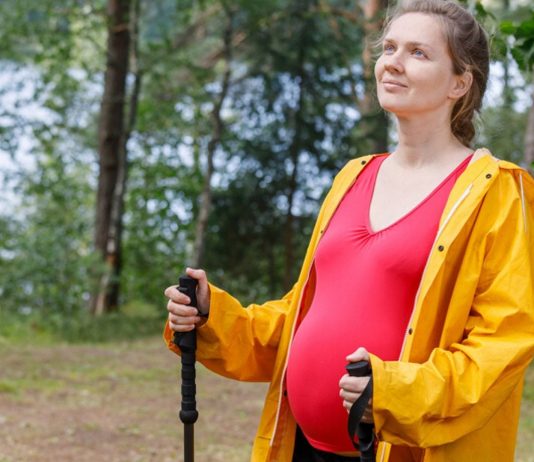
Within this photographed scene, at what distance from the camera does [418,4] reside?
2350 millimetres

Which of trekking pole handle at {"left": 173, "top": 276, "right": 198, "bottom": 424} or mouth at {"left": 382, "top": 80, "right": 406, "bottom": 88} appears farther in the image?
trekking pole handle at {"left": 173, "top": 276, "right": 198, "bottom": 424}

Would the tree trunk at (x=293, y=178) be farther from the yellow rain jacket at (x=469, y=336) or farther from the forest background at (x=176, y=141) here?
the yellow rain jacket at (x=469, y=336)

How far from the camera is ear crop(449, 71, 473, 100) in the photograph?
7.62 feet

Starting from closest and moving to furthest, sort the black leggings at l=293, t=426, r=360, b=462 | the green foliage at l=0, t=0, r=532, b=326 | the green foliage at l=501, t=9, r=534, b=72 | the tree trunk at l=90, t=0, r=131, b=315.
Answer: the black leggings at l=293, t=426, r=360, b=462 → the green foliage at l=501, t=9, r=534, b=72 → the green foliage at l=0, t=0, r=532, b=326 → the tree trunk at l=90, t=0, r=131, b=315

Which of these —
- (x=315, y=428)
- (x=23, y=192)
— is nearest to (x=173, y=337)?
(x=315, y=428)

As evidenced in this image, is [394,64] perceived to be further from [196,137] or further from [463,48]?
[196,137]

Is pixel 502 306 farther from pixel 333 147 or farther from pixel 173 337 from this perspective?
pixel 333 147

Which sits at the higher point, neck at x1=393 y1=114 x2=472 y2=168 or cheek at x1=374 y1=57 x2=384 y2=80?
cheek at x1=374 y1=57 x2=384 y2=80

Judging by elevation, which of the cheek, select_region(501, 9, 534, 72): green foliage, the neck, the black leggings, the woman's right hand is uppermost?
select_region(501, 9, 534, 72): green foliage

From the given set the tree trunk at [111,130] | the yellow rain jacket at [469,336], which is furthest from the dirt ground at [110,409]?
the tree trunk at [111,130]

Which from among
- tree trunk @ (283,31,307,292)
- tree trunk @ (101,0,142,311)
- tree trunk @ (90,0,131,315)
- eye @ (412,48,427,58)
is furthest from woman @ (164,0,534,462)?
tree trunk @ (283,31,307,292)

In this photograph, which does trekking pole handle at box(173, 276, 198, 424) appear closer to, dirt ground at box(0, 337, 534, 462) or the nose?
the nose

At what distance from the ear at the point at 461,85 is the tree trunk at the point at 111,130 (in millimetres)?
12183

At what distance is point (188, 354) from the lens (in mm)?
2428
